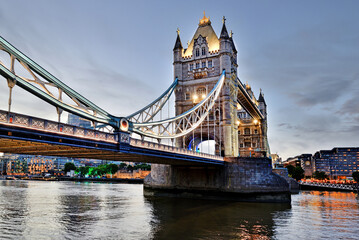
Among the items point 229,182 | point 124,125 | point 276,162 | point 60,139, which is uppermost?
point 124,125

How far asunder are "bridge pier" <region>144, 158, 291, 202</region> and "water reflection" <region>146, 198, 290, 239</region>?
20.0 ft

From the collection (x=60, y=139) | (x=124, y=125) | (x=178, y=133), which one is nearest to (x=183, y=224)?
(x=124, y=125)

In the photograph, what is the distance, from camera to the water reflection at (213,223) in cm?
1766

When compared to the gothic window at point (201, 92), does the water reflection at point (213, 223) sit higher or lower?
lower

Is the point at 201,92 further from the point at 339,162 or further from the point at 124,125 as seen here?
the point at 339,162

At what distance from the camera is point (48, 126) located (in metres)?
15.8

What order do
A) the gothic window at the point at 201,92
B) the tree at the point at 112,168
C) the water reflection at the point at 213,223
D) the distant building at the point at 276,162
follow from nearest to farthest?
the water reflection at the point at 213,223, the gothic window at the point at 201,92, the distant building at the point at 276,162, the tree at the point at 112,168

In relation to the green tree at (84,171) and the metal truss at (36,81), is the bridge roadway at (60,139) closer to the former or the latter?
the metal truss at (36,81)

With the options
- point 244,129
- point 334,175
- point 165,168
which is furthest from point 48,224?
point 334,175

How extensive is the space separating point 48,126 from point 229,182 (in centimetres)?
2539

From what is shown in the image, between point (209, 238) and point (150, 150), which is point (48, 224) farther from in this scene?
point (209, 238)

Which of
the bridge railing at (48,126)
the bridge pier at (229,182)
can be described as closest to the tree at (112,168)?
the bridge pier at (229,182)

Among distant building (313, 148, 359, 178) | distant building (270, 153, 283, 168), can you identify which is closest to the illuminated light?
distant building (270, 153, 283, 168)

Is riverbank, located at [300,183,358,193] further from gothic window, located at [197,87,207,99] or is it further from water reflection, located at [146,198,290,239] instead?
water reflection, located at [146,198,290,239]
